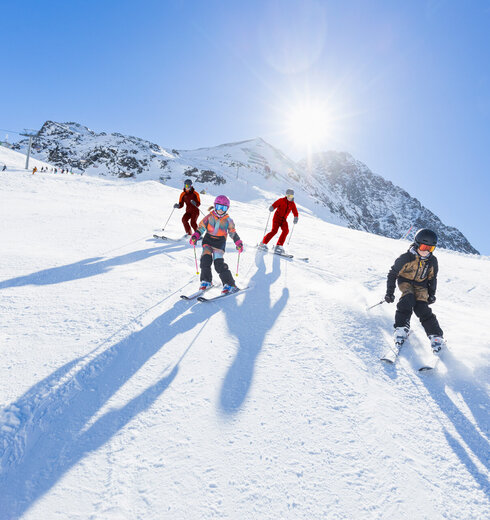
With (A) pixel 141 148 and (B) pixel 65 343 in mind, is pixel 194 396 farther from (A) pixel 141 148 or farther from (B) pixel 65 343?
(A) pixel 141 148

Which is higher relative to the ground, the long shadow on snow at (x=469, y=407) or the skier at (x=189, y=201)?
the skier at (x=189, y=201)

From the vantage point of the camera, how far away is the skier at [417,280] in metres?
3.81

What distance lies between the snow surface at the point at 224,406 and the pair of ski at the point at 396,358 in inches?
3.4

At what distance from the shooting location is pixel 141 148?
297 ft

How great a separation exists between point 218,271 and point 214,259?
0.84ft

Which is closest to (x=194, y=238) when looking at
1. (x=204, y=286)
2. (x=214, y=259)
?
(x=214, y=259)

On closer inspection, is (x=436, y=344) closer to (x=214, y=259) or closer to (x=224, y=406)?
(x=224, y=406)

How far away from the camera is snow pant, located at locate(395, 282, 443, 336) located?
3617 mm

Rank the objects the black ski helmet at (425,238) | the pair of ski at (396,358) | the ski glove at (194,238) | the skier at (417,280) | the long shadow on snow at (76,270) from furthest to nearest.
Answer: the ski glove at (194,238), the long shadow on snow at (76,270), the black ski helmet at (425,238), the skier at (417,280), the pair of ski at (396,358)

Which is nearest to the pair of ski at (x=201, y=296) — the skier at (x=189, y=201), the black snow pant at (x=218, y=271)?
the black snow pant at (x=218, y=271)

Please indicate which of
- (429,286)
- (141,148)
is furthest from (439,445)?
(141,148)

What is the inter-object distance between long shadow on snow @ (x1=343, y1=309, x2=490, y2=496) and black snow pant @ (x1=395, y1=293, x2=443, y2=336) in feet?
0.81

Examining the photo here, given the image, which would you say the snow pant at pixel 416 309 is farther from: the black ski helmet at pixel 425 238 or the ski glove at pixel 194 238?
the ski glove at pixel 194 238

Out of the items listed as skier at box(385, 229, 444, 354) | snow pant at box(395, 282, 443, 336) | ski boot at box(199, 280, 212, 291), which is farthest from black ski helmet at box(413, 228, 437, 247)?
ski boot at box(199, 280, 212, 291)
